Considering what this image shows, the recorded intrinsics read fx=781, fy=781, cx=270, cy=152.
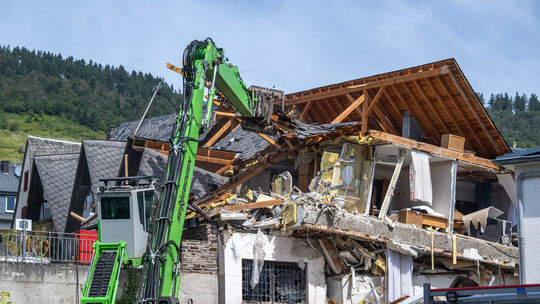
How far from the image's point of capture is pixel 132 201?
18328 mm

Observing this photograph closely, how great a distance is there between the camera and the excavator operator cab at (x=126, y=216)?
1822 centimetres

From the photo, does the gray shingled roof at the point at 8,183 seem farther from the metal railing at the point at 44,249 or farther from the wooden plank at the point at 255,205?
the wooden plank at the point at 255,205

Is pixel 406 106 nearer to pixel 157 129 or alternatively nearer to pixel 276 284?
pixel 276 284

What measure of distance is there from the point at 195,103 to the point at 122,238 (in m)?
3.58

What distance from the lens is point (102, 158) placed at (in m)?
27.7

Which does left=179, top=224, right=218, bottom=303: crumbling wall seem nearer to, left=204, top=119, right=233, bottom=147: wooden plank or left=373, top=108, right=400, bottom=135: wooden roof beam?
left=204, top=119, right=233, bottom=147: wooden plank

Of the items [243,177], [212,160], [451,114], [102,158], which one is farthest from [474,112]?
[102,158]

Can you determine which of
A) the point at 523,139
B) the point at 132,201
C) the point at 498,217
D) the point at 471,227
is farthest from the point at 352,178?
the point at 523,139

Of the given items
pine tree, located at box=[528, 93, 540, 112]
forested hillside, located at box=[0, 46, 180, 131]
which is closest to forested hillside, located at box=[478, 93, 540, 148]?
pine tree, located at box=[528, 93, 540, 112]

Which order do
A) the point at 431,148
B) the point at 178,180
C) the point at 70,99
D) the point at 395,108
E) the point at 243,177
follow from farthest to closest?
Answer: 1. the point at 70,99
2. the point at 395,108
3. the point at 243,177
4. the point at 431,148
5. the point at 178,180

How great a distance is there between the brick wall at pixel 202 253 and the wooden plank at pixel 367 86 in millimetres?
7779

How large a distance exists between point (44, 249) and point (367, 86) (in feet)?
38.6

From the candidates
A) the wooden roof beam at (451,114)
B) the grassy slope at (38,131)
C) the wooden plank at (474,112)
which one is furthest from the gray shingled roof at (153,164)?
the grassy slope at (38,131)

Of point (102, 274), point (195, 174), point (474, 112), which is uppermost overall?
point (474, 112)
